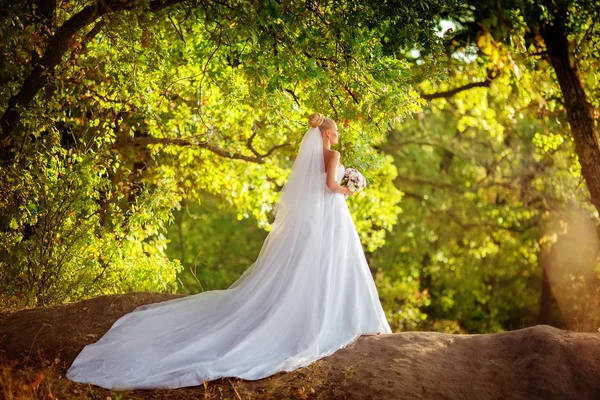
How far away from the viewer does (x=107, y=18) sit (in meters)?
8.41

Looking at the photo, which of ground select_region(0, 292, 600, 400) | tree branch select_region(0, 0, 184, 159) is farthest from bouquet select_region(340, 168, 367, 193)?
tree branch select_region(0, 0, 184, 159)

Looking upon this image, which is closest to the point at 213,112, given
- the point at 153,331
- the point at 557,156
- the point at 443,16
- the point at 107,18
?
the point at 107,18

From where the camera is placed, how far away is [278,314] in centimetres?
708

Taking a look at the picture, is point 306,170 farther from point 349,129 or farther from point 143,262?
point 143,262

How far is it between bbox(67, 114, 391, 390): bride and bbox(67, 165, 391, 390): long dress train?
0.04ft

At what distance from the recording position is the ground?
19.5 feet

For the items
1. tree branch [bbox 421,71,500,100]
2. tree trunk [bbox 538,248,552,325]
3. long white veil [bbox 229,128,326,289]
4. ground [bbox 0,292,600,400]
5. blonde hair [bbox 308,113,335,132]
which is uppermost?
tree branch [bbox 421,71,500,100]

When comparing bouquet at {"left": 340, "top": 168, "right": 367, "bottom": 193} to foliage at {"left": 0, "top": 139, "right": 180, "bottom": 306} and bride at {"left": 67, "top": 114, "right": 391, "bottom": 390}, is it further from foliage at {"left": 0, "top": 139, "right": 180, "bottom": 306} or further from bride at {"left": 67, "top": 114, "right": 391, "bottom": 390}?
foliage at {"left": 0, "top": 139, "right": 180, "bottom": 306}

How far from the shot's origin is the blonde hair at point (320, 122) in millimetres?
7785

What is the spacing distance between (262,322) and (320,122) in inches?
96.3

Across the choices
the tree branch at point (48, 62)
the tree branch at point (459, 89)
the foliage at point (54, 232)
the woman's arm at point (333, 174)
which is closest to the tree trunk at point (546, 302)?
the tree branch at point (459, 89)

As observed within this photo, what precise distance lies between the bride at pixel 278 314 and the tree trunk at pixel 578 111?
3.67 meters

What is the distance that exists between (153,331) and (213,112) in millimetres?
6471

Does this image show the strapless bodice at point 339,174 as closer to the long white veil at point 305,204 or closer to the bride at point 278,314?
the bride at point 278,314
